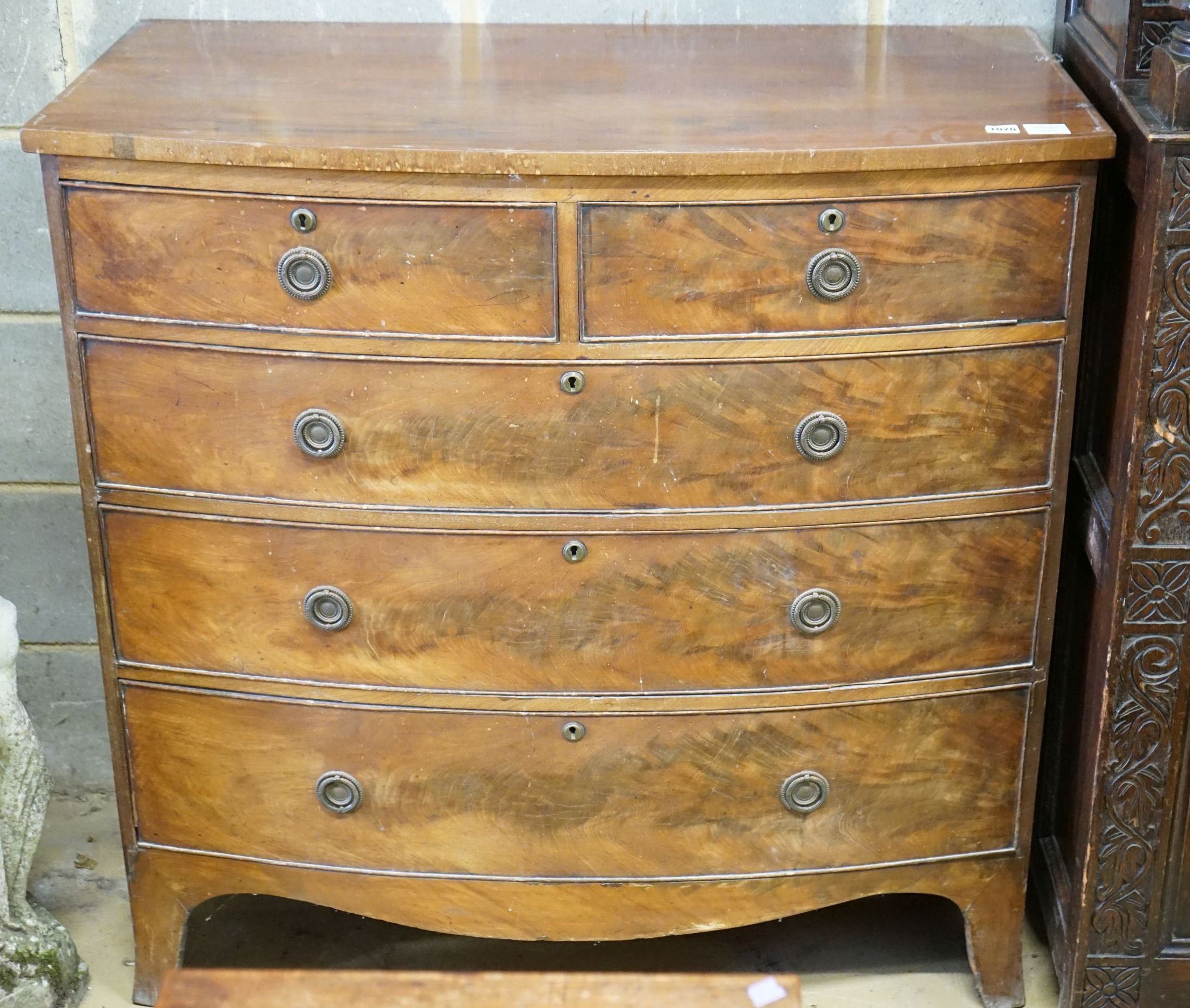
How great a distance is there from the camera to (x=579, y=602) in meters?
1.98

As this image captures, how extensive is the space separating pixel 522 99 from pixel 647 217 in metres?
0.29

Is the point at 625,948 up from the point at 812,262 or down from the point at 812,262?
down

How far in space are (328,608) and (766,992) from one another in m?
0.76

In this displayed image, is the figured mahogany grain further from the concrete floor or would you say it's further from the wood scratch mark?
the concrete floor

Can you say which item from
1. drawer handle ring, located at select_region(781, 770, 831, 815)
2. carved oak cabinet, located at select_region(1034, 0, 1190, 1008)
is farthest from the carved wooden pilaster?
drawer handle ring, located at select_region(781, 770, 831, 815)

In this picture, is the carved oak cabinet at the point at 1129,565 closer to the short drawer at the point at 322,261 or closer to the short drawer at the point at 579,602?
the short drawer at the point at 579,602

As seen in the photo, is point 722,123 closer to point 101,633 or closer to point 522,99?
point 522,99

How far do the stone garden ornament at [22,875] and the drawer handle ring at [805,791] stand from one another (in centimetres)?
112

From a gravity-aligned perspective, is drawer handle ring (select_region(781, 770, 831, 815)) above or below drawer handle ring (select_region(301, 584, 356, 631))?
below

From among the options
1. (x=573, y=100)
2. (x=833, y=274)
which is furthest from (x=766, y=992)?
(x=573, y=100)

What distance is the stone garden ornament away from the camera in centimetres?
224

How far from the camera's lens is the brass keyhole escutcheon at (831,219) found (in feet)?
5.87

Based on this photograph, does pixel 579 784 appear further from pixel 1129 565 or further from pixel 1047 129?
pixel 1047 129

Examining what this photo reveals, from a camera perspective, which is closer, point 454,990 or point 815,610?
point 454,990
